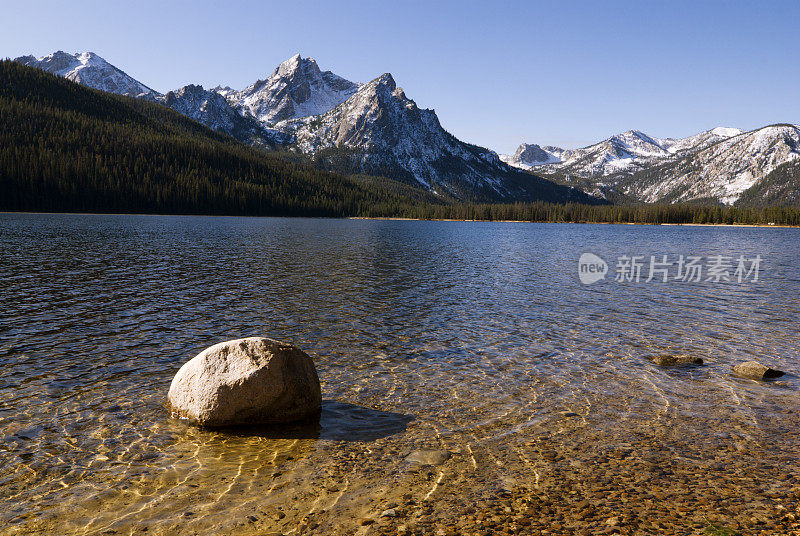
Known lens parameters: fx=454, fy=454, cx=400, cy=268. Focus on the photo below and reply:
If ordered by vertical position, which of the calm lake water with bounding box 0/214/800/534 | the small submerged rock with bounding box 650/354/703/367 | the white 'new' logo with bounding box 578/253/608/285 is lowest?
the calm lake water with bounding box 0/214/800/534

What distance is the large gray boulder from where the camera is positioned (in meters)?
12.9

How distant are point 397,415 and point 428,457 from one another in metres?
2.83

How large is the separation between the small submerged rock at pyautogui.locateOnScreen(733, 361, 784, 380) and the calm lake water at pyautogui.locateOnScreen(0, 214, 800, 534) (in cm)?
Answer: 53

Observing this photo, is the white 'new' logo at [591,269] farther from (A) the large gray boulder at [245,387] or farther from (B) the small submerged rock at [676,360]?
(A) the large gray boulder at [245,387]

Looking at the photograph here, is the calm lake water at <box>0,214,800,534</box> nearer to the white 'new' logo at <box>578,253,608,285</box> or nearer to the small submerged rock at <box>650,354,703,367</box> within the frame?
the small submerged rock at <box>650,354,703,367</box>

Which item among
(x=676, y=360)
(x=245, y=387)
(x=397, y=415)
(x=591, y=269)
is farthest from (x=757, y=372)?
(x=591, y=269)

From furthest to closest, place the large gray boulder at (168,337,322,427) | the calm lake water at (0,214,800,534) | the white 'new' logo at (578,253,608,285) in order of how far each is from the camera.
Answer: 1. the white 'new' logo at (578,253,608,285)
2. the large gray boulder at (168,337,322,427)
3. the calm lake water at (0,214,800,534)

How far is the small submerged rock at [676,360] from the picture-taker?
19.2 metres

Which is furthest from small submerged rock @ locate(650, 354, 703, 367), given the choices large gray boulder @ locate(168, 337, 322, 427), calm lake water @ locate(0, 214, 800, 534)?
large gray boulder @ locate(168, 337, 322, 427)

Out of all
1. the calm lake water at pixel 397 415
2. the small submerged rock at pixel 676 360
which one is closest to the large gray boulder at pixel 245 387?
the calm lake water at pixel 397 415

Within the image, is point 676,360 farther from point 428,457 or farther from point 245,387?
→ point 245,387

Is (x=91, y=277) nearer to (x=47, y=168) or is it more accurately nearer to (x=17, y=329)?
A: (x=17, y=329)

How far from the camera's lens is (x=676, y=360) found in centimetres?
1931

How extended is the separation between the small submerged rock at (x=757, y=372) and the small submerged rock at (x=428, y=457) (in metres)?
14.0
